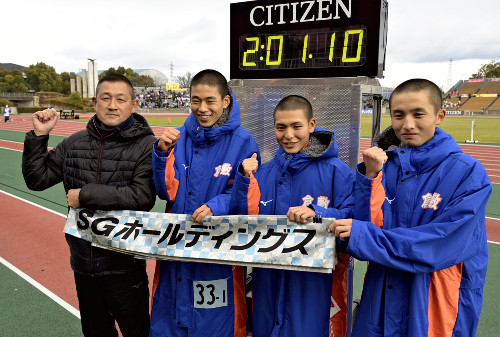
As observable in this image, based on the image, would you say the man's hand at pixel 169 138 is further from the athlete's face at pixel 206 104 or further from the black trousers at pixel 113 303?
the black trousers at pixel 113 303

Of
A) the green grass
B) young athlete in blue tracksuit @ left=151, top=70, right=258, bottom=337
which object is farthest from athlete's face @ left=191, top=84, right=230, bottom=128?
the green grass

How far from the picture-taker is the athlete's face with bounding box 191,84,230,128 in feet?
8.22

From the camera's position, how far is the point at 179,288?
2443 mm

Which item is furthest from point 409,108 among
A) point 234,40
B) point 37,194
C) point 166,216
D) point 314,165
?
point 37,194

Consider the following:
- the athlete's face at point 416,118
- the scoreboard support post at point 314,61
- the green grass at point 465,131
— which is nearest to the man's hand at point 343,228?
the athlete's face at point 416,118

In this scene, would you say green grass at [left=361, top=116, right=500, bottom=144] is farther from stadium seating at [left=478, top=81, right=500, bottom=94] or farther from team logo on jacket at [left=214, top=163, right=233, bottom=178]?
stadium seating at [left=478, top=81, right=500, bottom=94]

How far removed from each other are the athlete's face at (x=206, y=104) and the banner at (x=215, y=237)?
643 mm

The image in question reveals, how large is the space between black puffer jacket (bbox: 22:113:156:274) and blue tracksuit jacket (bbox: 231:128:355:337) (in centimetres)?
67

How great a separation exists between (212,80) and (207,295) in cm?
140

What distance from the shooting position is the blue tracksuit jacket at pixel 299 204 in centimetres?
221

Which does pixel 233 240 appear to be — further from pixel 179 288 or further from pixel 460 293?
pixel 460 293

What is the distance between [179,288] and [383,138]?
61.8 inches

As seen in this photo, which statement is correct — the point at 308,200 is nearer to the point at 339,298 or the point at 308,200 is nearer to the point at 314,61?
the point at 339,298

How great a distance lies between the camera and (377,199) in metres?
1.93
